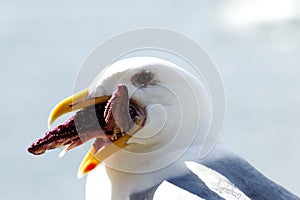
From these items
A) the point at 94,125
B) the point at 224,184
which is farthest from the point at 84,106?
the point at 224,184

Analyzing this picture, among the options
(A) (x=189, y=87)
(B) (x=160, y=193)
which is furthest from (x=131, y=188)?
(A) (x=189, y=87)

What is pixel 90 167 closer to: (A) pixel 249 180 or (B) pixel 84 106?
(B) pixel 84 106

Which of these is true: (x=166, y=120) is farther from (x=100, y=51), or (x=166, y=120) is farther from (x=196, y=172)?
(x=100, y=51)

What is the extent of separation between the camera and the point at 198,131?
3.76 metres

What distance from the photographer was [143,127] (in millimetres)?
3732

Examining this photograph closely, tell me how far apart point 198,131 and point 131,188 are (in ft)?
1.03

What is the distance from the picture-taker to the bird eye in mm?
3721

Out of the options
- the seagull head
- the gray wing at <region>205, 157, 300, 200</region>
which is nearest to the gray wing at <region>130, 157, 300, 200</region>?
the gray wing at <region>205, 157, 300, 200</region>

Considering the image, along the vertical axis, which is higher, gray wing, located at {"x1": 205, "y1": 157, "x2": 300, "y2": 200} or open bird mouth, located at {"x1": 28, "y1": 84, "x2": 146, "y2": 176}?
open bird mouth, located at {"x1": 28, "y1": 84, "x2": 146, "y2": 176}

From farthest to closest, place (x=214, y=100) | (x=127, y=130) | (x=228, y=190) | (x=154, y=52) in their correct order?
(x=154, y=52), (x=214, y=100), (x=127, y=130), (x=228, y=190)

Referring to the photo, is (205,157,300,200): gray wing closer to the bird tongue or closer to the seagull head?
the seagull head

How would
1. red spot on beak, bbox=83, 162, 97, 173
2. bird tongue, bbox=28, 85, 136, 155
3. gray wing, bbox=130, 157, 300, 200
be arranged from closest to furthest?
gray wing, bbox=130, 157, 300, 200 → bird tongue, bbox=28, 85, 136, 155 → red spot on beak, bbox=83, 162, 97, 173

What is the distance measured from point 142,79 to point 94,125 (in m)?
0.23

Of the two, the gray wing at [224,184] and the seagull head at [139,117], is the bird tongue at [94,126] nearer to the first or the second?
the seagull head at [139,117]
